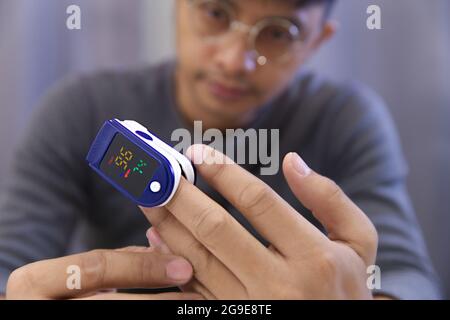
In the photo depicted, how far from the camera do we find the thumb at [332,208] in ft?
1.43

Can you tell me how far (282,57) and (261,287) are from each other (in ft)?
1.43

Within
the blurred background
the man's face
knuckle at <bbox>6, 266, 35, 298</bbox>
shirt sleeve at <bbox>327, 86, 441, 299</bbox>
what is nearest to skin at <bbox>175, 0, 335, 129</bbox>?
the man's face

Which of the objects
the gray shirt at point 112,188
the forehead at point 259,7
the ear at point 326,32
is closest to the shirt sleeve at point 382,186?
the gray shirt at point 112,188

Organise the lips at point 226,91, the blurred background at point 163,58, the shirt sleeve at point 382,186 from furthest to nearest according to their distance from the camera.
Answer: the blurred background at point 163,58, the lips at point 226,91, the shirt sleeve at point 382,186

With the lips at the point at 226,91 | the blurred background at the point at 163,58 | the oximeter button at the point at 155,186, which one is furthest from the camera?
the blurred background at the point at 163,58

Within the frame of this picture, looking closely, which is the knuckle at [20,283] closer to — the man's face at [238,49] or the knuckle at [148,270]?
the knuckle at [148,270]

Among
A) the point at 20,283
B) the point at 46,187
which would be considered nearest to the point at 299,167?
the point at 20,283

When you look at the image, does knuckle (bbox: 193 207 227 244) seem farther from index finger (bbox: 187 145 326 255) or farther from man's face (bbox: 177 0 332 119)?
man's face (bbox: 177 0 332 119)

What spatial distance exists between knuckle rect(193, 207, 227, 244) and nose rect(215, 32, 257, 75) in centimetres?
35

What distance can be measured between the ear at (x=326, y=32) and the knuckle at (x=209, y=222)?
0.49 m

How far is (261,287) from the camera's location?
42 centimetres

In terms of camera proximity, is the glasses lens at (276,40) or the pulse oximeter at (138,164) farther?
the glasses lens at (276,40)

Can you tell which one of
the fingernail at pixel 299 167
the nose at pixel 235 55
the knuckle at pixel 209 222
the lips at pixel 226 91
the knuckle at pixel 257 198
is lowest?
the knuckle at pixel 209 222
